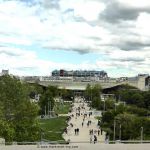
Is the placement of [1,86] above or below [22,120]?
above

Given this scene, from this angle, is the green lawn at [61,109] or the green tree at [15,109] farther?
the green lawn at [61,109]

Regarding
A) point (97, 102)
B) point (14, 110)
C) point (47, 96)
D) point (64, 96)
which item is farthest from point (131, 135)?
point (64, 96)

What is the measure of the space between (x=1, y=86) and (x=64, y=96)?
141 m

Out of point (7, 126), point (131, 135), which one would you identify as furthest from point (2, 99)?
point (131, 135)

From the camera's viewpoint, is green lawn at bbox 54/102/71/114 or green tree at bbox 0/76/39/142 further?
green lawn at bbox 54/102/71/114

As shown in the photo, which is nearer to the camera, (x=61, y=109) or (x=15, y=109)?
(x=15, y=109)

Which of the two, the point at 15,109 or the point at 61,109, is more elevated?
the point at 61,109

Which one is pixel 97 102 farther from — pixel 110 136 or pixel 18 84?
pixel 18 84

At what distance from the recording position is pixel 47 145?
70.0ft

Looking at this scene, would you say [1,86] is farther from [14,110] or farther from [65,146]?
[65,146]

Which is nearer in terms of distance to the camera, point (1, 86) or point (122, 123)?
point (1, 86)

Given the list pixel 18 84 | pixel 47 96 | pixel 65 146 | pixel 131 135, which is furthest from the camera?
pixel 47 96

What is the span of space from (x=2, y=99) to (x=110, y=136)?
19.2m

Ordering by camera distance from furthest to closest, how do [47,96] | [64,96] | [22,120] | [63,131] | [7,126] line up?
[64,96], [47,96], [63,131], [22,120], [7,126]
